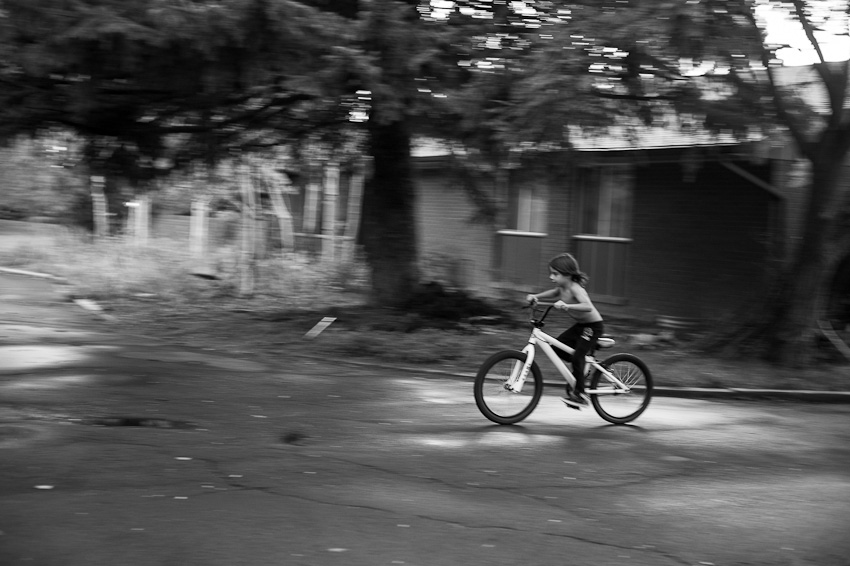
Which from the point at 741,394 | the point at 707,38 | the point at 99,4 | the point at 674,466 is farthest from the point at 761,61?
the point at 99,4

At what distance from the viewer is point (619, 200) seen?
21047 millimetres

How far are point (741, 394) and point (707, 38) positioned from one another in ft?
13.4

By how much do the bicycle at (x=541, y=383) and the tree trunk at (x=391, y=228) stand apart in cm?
746

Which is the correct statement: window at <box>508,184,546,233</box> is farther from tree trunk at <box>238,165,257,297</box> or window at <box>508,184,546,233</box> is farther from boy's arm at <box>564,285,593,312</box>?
boy's arm at <box>564,285,593,312</box>

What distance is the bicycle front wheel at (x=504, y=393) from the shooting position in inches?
376

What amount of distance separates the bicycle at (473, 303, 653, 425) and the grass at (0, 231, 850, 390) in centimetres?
272

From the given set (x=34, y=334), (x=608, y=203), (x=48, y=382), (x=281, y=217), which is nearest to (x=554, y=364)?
(x=48, y=382)

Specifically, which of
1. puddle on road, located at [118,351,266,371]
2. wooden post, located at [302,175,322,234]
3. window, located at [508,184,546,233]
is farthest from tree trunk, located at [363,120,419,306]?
wooden post, located at [302,175,322,234]

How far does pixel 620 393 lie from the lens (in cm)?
1006

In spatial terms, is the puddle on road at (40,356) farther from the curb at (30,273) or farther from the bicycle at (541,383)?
the curb at (30,273)

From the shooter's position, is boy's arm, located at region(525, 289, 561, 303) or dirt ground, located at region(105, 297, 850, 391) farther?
dirt ground, located at region(105, 297, 850, 391)

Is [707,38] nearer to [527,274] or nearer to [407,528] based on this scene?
[407,528]

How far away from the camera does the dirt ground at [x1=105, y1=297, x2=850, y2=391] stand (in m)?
13.5

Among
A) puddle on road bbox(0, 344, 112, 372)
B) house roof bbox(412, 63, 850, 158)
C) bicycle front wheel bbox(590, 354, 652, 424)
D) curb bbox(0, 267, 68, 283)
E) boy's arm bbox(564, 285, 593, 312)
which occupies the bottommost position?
puddle on road bbox(0, 344, 112, 372)
